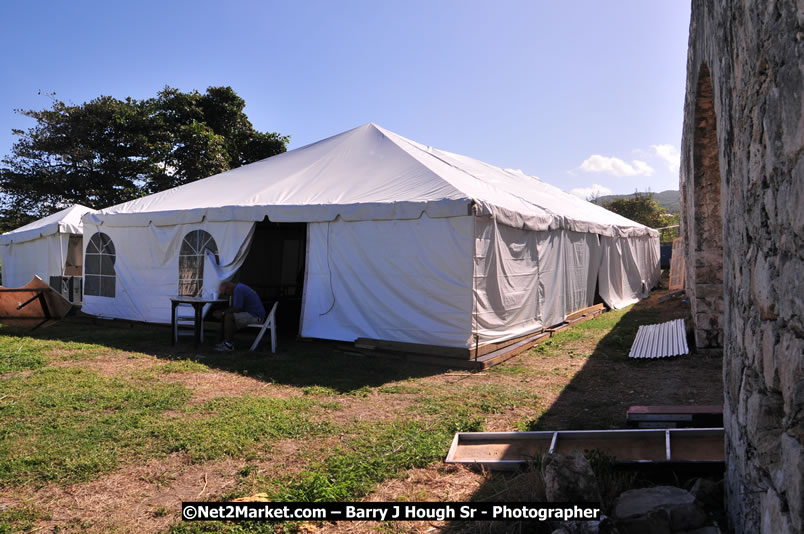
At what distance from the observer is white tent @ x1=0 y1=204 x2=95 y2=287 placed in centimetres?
1357

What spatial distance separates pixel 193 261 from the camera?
9.30 metres

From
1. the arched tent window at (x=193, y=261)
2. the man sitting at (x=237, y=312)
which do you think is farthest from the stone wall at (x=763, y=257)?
the arched tent window at (x=193, y=261)

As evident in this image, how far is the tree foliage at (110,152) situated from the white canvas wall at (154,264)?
1177 centimetres

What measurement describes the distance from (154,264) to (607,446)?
339 inches

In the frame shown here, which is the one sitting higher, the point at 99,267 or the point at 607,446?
the point at 99,267

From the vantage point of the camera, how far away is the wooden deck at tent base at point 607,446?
3158 mm

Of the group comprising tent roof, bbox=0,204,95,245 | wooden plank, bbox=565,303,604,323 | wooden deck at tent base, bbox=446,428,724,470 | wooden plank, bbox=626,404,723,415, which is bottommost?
wooden deck at tent base, bbox=446,428,724,470

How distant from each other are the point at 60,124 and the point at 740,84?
25.3m

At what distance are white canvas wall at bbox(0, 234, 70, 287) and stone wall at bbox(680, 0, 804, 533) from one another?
1496 cm

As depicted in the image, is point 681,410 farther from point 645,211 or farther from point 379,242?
point 645,211

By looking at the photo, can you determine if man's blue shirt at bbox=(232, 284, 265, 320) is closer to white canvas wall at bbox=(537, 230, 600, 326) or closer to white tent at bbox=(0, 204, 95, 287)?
white canvas wall at bbox=(537, 230, 600, 326)

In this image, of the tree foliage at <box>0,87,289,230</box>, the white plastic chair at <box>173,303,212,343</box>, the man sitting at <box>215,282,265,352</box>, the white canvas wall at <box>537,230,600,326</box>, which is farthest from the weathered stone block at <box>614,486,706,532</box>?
the tree foliage at <box>0,87,289,230</box>

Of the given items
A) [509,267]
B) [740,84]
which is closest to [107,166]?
[509,267]

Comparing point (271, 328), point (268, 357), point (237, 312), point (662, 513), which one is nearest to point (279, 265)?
point (237, 312)
